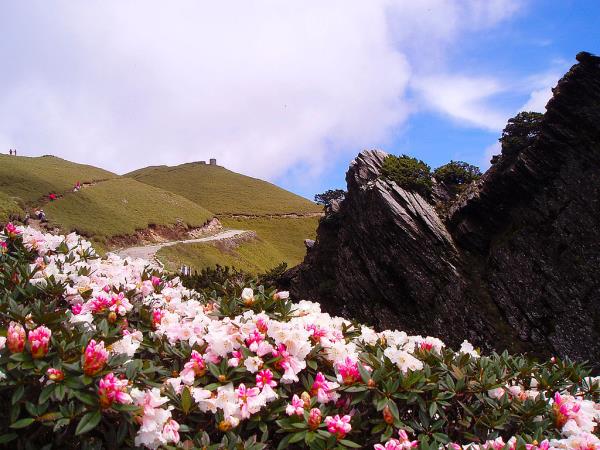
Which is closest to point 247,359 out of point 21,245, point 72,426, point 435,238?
point 72,426

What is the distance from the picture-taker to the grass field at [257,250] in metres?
48.0

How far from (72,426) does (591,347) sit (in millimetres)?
15917

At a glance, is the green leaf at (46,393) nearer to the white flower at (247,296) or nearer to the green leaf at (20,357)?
the green leaf at (20,357)

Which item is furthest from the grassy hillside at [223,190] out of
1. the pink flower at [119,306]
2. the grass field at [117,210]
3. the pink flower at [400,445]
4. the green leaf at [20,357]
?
the pink flower at [400,445]

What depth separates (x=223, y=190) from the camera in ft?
407

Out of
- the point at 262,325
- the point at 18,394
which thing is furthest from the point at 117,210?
the point at 18,394

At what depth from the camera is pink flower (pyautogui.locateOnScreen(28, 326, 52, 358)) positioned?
3592 millimetres

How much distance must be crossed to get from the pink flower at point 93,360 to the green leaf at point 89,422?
321mm

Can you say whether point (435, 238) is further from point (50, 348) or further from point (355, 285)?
point (50, 348)

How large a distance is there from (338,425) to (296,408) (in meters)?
0.40

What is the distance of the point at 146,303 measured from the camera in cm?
595

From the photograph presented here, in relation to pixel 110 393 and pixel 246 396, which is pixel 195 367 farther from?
pixel 110 393

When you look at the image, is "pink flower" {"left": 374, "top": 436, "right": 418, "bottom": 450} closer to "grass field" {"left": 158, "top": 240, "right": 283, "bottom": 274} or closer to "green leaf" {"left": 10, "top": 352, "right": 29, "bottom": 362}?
"green leaf" {"left": 10, "top": 352, "right": 29, "bottom": 362}

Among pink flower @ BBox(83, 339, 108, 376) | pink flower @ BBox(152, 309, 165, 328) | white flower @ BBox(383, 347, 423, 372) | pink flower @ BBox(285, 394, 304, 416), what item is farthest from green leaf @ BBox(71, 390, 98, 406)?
white flower @ BBox(383, 347, 423, 372)
